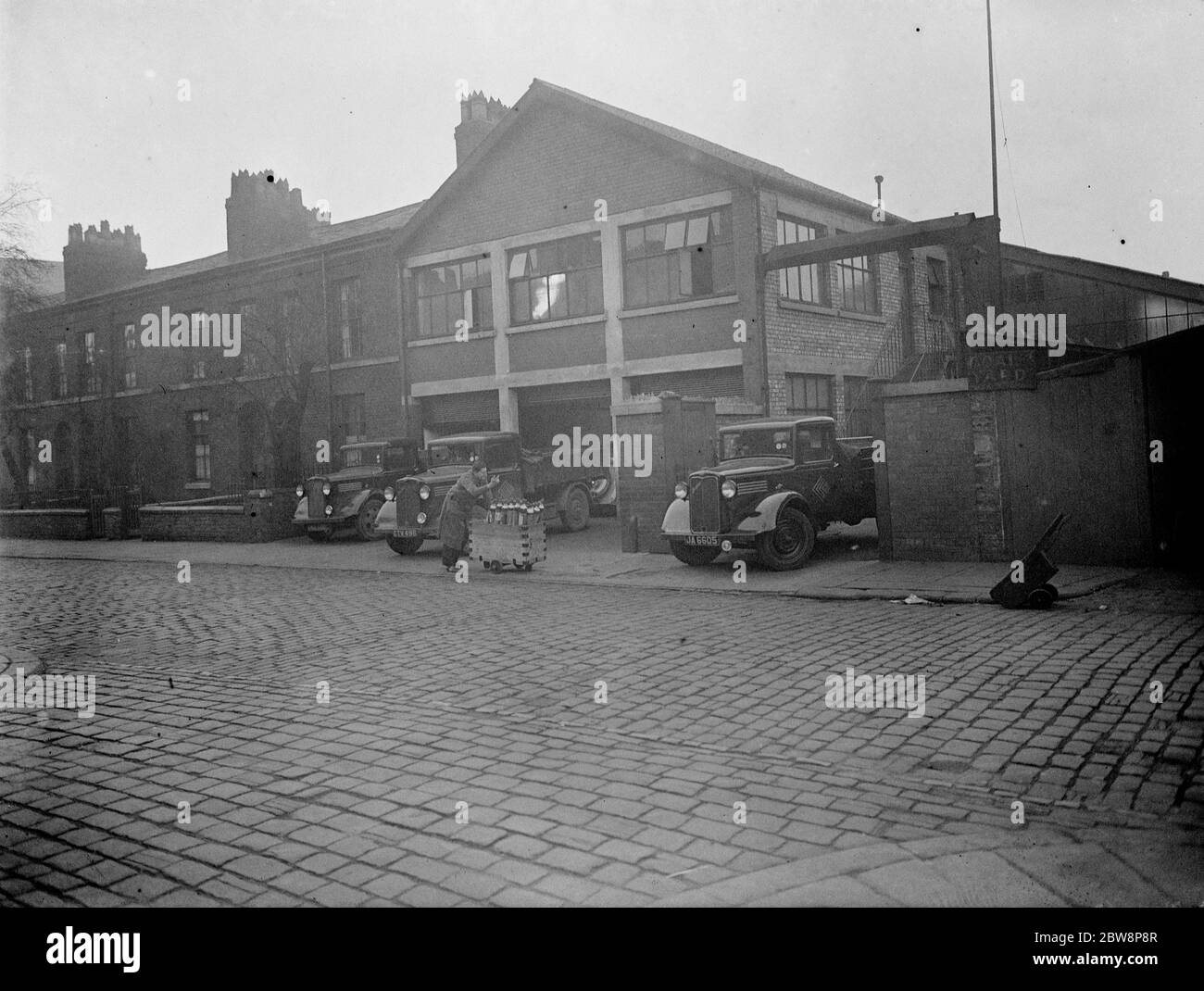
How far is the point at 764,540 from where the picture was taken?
1141 centimetres

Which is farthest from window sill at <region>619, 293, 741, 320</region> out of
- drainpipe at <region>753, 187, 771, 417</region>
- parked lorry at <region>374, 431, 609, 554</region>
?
parked lorry at <region>374, 431, 609, 554</region>

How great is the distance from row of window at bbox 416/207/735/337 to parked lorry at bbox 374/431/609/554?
13.7 feet

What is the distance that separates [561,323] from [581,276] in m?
1.16

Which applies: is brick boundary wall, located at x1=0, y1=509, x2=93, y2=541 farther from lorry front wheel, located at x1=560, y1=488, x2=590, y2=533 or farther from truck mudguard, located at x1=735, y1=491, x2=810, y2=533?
truck mudguard, located at x1=735, y1=491, x2=810, y2=533

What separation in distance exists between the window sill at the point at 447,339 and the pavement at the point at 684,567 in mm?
5927

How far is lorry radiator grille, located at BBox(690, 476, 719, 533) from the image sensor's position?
11672mm

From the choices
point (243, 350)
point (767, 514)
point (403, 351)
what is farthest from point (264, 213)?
point (767, 514)

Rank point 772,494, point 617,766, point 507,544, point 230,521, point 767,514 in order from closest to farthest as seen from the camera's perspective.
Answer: point 617,766 < point 767,514 < point 772,494 < point 507,544 < point 230,521

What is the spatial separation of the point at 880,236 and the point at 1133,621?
9502 mm

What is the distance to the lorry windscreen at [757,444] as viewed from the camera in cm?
1238

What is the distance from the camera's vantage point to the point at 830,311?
20156 millimetres

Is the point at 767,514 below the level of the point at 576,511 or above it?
above

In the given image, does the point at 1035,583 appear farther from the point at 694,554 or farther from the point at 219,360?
the point at 219,360
